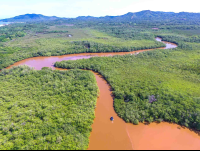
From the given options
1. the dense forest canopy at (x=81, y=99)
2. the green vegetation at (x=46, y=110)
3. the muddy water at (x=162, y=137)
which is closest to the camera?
the green vegetation at (x=46, y=110)

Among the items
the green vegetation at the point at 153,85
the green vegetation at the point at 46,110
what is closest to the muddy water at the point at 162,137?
the green vegetation at the point at 153,85

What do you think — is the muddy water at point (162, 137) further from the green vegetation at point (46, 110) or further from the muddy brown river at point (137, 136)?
the green vegetation at point (46, 110)

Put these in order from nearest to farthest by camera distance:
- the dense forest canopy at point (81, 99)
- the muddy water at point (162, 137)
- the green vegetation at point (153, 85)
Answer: the muddy water at point (162, 137) → the dense forest canopy at point (81, 99) → the green vegetation at point (153, 85)

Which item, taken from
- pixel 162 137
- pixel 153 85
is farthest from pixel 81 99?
pixel 153 85

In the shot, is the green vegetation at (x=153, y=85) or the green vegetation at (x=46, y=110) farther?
the green vegetation at (x=153, y=85)

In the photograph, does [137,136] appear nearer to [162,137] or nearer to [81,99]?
[162,137]

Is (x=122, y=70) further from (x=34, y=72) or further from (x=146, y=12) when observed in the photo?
(x=146, y=12)

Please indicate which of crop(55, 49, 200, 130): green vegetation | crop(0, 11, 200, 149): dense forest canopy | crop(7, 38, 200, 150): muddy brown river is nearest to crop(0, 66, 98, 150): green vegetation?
crop(0, 11, 200, 149): dense forest canopy
